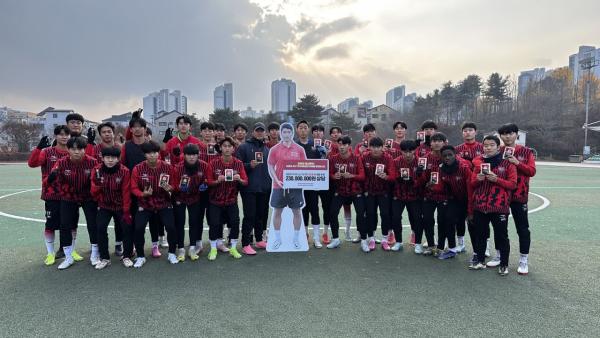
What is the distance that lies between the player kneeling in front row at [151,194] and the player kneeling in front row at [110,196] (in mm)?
135

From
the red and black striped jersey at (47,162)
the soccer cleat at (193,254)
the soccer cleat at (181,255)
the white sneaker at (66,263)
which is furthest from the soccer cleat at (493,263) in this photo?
the red and black striped jersey at (47,162)

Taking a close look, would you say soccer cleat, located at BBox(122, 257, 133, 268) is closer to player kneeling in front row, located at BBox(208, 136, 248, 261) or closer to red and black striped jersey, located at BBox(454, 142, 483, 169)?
player kneeling in front row, located at BBox(208, 136, 248, 261)

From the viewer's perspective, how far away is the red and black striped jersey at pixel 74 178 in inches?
199

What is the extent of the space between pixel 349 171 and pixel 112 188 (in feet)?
12.0

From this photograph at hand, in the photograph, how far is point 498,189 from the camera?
482cm

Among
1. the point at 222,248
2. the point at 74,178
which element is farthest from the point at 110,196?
the point at 222,248

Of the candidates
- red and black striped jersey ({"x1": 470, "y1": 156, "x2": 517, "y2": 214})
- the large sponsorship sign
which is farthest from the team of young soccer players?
the large sponsorship sign

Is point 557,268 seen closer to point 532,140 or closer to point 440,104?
point 532,140

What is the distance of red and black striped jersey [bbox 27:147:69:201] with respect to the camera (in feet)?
16.9

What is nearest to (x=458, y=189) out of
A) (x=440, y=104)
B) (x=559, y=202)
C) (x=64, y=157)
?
(x=64, y=157)

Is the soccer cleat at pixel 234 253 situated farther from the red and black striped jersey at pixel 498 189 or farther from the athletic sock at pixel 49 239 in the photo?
the red and black striped jersey at pixel 498 189

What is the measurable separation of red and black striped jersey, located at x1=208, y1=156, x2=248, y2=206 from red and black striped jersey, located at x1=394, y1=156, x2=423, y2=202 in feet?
8.23

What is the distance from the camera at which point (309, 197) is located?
6.34 m

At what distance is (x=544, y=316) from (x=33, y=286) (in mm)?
5931
